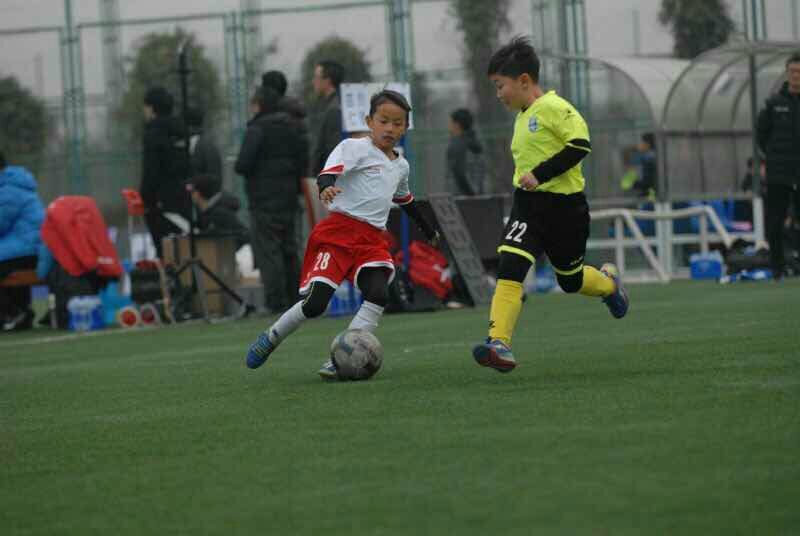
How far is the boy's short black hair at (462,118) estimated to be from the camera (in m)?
20.3

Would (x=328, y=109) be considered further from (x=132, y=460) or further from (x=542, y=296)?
(x=132, y=460)

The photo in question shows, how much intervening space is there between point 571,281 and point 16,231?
10191 mm

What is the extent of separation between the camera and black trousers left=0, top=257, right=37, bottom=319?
1794cm

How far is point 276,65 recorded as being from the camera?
25.8 meters

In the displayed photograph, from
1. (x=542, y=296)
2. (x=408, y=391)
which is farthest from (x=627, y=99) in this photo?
(x=408, y=391)

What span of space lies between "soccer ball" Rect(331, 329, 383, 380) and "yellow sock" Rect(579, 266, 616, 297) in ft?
4.12

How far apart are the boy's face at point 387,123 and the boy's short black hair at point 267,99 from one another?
800cm

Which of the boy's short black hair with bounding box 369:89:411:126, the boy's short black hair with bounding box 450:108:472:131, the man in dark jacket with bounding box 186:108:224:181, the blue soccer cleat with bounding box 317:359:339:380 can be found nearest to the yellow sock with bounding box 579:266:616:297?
the boy's short black hair with bounding box 369:89:411:126

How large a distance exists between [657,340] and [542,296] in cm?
852

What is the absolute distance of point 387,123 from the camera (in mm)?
8812

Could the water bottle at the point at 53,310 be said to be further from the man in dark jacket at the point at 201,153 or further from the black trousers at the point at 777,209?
the black trousers at the point at 777,209

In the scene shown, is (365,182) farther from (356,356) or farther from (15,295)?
(15,295)

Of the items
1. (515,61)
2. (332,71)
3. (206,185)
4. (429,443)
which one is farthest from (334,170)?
(206,185)

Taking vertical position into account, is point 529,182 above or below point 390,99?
below
